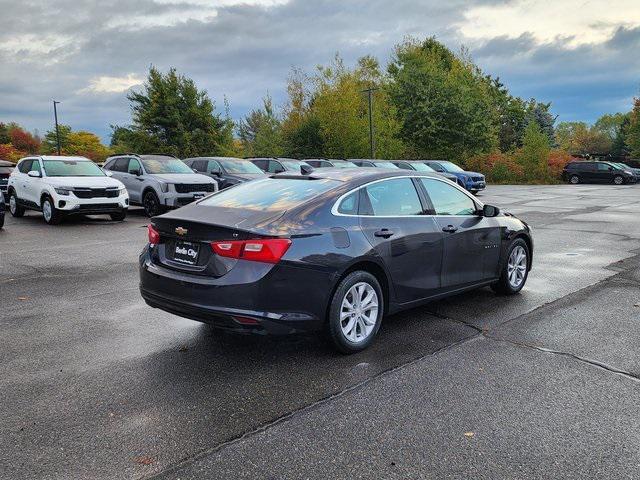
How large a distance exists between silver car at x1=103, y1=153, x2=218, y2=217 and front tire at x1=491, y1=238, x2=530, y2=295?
10.2 metres

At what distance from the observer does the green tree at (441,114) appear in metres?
45.2

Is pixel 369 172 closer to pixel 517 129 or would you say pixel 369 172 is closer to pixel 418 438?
pixel 418 438

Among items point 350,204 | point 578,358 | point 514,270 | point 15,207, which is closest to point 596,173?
point 15,207

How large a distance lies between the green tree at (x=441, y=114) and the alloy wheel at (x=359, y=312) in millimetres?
42644

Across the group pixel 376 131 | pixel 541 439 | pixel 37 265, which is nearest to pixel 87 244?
pixel 37 265

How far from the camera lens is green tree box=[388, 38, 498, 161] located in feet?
148

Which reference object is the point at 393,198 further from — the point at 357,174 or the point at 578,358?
the point at 578,358

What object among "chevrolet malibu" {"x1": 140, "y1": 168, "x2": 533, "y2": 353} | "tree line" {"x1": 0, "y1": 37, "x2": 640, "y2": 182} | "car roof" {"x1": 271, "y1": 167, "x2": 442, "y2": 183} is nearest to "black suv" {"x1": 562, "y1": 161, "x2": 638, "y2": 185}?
"tree line" {"x1": 0, "y1": 37, "x2": 640, "y2": 182}

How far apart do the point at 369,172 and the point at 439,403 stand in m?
2.46

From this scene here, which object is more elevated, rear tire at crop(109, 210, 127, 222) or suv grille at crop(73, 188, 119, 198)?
suv grille at crop(73, 188, 119, 198)

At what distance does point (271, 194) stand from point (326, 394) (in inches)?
76.0

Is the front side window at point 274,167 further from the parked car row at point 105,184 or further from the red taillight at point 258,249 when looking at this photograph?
the red taillight at point 258,249

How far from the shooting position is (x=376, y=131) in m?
44.8

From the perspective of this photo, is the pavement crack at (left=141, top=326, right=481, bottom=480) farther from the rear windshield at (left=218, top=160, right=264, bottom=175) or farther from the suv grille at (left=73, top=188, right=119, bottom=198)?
the rear windshield at (left=218, top=160, right=264, bottom=175)
